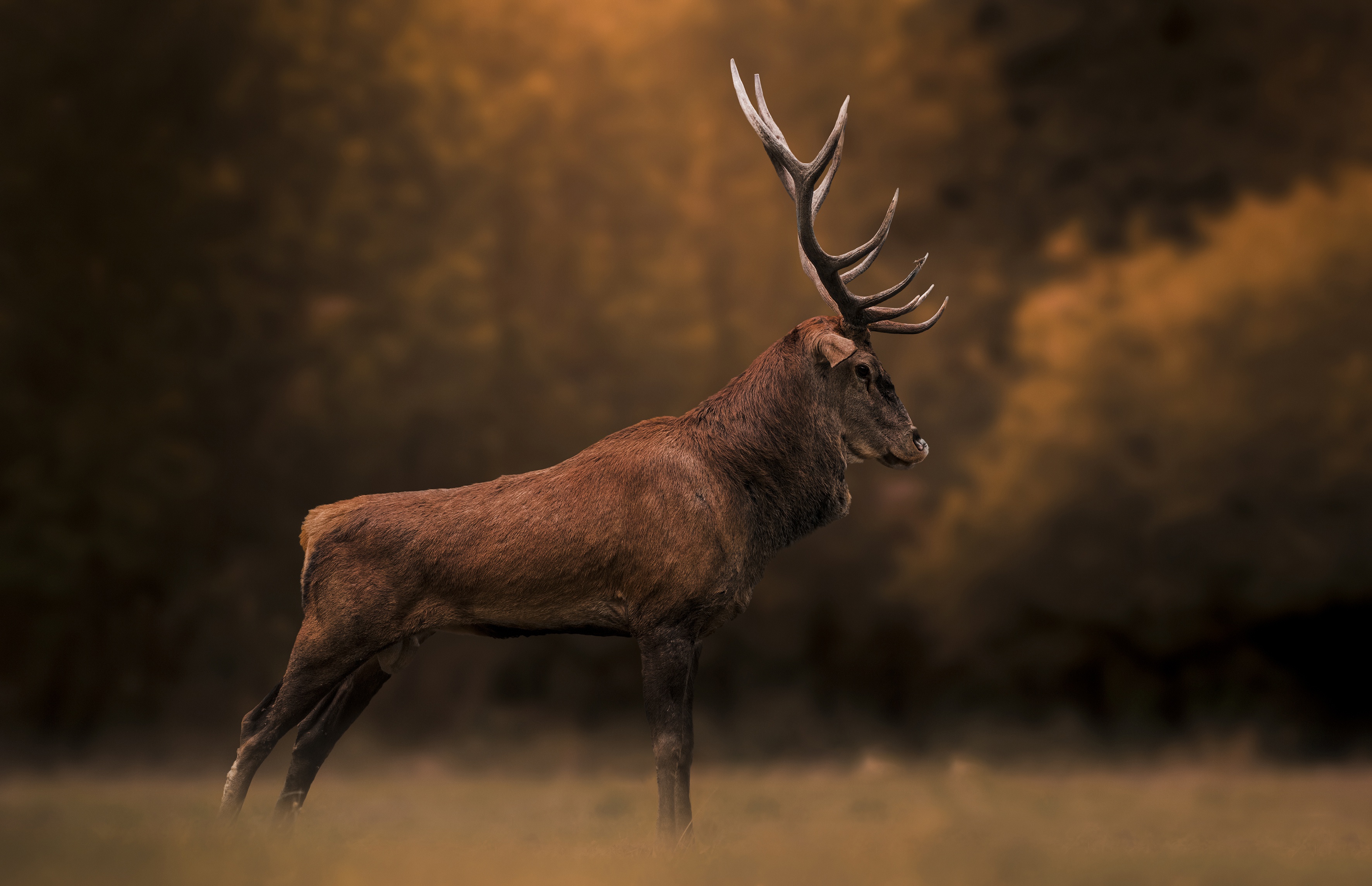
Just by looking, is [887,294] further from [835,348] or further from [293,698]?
[293,698]

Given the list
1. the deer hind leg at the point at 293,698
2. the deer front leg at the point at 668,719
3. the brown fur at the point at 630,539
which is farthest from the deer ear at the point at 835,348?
the deer hind leg at the point at 293,698

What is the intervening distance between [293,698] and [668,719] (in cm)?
213

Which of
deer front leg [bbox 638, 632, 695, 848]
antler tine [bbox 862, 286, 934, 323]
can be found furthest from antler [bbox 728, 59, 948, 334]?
deer front leg [bbox 638, 632, 695, 848]

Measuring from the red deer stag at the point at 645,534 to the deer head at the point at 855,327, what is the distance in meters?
0.01

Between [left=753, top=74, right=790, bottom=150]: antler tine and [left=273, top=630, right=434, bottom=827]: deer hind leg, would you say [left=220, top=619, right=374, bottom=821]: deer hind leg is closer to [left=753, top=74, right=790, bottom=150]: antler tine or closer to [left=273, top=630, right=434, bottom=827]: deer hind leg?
[left=273, top=630, right=434, bottom=827]: deer hind leg

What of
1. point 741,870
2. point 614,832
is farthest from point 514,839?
point 741,870

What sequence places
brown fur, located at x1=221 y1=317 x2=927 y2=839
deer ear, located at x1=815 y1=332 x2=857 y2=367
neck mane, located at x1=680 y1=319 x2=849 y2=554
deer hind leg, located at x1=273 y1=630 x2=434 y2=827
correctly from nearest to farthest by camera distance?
brown fur, located at x1=221 y1=317 x2=927 y2=839 < deer ear, located at x1=815 y1=332 x2=857 y2=367 < neck mane, located at x1=680 y1=319 x2=849 y2=554 < deer hind leg, located at x1=273 y1=630 x2=434 y2=827

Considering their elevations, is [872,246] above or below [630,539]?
above

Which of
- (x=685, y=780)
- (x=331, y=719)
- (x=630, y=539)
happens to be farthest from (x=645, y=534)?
(x=331, y=719)

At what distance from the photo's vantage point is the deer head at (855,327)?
21.8ft

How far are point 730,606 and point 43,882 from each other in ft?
11.5

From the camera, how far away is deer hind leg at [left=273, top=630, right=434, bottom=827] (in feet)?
21.8

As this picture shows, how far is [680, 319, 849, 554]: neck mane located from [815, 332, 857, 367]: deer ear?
0.12 meters

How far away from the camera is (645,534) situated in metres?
6.20
